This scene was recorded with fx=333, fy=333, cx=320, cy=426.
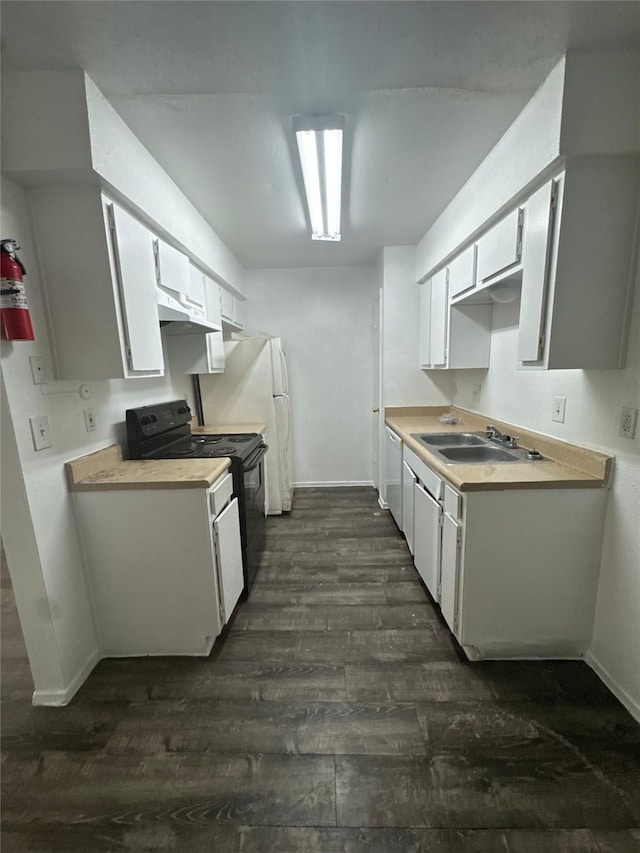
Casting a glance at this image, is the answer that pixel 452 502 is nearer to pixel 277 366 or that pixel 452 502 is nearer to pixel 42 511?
pixel 42 511

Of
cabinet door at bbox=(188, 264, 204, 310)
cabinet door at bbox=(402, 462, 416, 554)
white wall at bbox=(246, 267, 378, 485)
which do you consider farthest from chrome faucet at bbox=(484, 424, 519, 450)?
cabinet door at bbox=(188, 264, 204, 310)

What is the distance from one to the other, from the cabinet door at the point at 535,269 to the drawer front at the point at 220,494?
165 centimetres

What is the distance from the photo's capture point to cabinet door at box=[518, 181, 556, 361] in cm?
140

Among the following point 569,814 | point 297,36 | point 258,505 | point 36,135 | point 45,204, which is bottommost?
point 569,814

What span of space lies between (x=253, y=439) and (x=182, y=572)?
1.14m

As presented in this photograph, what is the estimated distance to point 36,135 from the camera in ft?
Result: 4.08

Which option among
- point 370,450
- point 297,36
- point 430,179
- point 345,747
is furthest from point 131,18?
point 370,450

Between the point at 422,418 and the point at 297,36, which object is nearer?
the point at 297,36

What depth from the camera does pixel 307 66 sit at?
1219 mm

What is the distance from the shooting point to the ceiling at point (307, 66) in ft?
3.42

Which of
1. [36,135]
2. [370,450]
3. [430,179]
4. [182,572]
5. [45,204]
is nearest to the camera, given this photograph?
[36,135]

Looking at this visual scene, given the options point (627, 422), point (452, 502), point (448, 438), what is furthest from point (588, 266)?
point (448, 438)

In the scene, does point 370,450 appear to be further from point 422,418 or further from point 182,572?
point 182,572

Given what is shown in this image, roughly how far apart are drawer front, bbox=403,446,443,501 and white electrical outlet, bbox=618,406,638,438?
79cm
